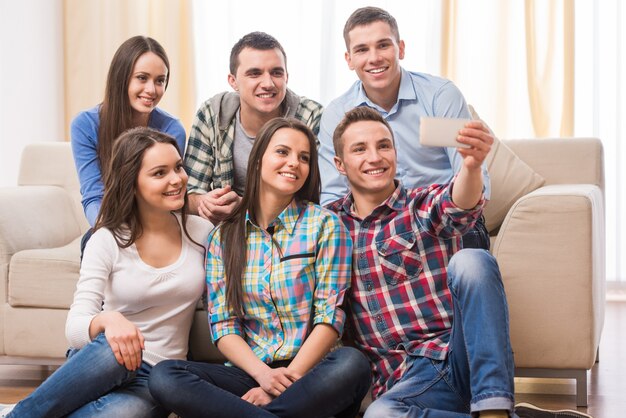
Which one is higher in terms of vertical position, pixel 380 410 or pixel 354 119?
Result: pixel 354 119

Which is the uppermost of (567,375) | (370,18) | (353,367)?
(370,18)

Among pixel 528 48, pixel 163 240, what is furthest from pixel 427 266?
pixel 528 48

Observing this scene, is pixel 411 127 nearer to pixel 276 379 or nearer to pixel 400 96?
pixel 400 96

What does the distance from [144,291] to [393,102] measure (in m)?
0.94

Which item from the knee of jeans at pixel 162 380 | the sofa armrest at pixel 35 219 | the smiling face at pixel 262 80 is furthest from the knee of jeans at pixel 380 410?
the sofa armrest at pixel 35 219

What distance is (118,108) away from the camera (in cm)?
232

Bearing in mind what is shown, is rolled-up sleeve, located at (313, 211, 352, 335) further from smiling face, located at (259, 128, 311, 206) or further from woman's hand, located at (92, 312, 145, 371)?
woman's hand, located at (92, 312, 145, 371)

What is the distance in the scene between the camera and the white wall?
12.6ft

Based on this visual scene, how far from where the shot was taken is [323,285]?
1833mm

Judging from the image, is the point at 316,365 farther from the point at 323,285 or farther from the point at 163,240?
the point at 163,240

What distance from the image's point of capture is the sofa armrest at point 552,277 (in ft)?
6.69

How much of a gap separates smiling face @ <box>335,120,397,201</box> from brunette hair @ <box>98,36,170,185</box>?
702 mm

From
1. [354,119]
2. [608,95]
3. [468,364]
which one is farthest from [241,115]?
[608,95]

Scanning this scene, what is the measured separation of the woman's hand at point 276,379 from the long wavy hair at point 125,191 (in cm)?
39
